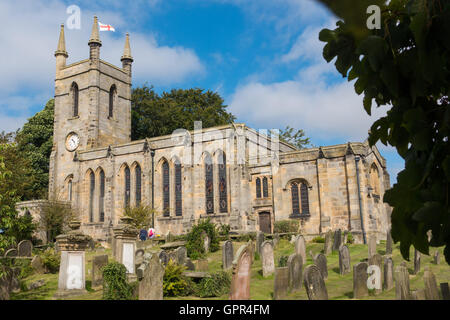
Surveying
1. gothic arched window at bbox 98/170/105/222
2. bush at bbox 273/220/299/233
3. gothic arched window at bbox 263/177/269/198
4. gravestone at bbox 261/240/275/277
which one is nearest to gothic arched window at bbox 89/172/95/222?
Result: gothic arched window at bbox 98/170/105/222

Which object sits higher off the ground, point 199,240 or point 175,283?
point 199,240

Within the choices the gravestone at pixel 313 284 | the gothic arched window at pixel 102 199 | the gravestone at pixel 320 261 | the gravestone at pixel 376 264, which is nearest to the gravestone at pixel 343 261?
the gravestone at pixel 320 261

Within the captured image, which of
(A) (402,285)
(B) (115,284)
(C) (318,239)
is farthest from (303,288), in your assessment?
(C) (318,239)

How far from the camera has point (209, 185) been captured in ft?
105

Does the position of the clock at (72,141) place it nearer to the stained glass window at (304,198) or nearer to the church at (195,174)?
the church at (195,174)

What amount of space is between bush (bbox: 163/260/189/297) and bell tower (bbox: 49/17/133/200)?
28.4m

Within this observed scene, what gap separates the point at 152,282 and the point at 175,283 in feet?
6.62

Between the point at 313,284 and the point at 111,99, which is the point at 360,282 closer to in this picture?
the point at 313,284

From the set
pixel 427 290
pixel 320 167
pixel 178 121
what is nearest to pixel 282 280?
pixel 427 290

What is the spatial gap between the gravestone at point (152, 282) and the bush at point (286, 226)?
18.2 metres

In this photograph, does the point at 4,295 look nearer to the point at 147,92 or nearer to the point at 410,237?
the point at 410,237

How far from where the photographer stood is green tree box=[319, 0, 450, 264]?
5.50ft

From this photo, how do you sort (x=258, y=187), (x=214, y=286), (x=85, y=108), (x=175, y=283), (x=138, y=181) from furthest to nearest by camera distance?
(x=85, y=108) < (x=138, y=181) < (x=258, y=187) < (x=214, y=286) < (x=175, y=283)

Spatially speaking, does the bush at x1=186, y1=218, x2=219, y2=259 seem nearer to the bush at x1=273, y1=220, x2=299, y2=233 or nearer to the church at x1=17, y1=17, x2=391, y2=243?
the church at x1=17, y1=17, x2=391, y2=243
